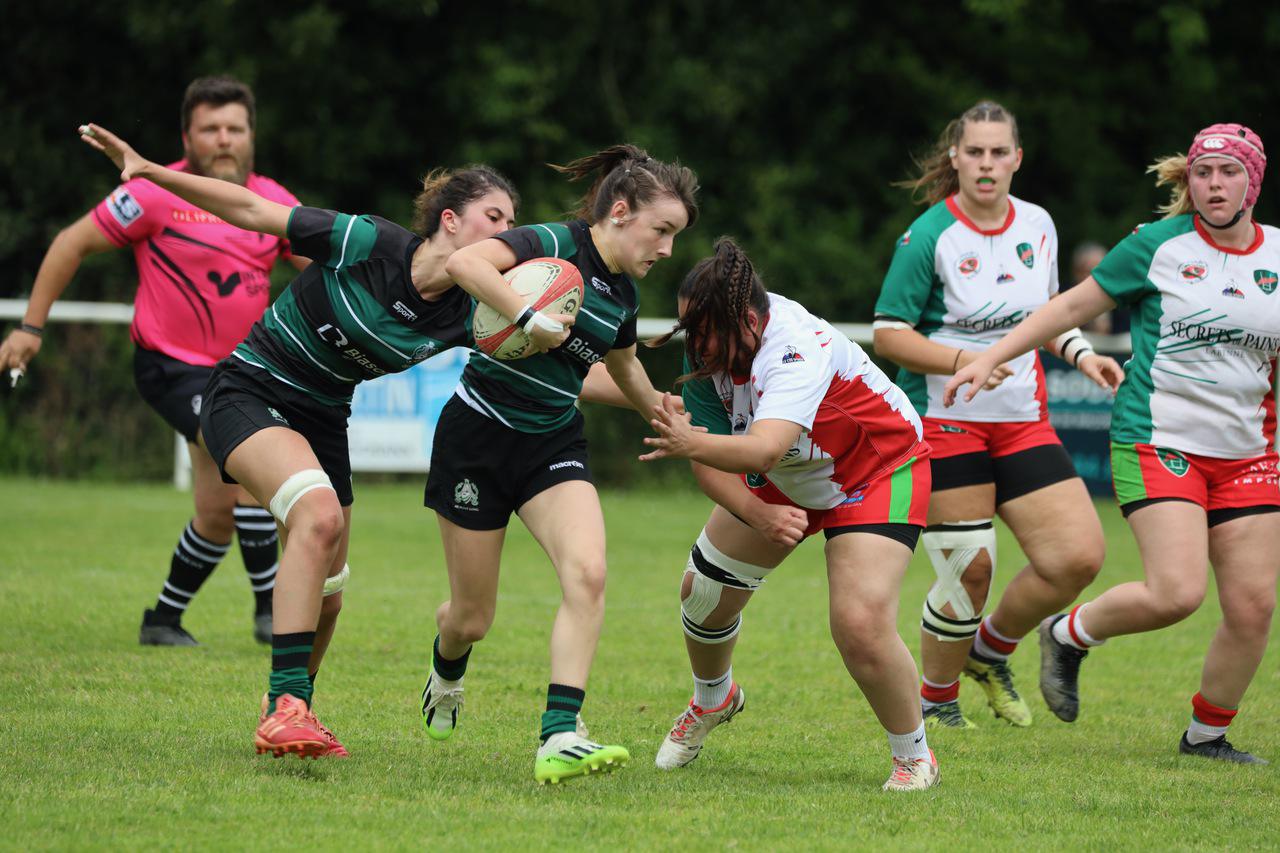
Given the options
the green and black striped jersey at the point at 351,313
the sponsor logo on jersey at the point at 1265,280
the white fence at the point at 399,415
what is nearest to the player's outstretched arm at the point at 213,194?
the green and black striped jersey at the point at 351,313

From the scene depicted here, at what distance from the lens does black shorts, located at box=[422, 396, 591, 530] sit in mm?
4934

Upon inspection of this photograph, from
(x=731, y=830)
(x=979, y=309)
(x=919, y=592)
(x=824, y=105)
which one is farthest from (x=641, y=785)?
(x=824, y=105)

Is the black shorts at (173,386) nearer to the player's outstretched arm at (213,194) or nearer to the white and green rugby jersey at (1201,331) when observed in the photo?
the player's outstretched arm at (213,194)

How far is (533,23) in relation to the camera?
18.3 meters

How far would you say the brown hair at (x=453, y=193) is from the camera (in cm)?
507

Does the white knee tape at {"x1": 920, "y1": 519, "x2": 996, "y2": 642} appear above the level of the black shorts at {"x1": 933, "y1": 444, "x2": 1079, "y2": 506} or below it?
below

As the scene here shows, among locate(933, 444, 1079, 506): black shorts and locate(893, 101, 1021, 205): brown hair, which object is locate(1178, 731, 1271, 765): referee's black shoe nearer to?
locate(933, 444, 1079, 506): black shorts

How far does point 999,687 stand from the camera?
6.16m

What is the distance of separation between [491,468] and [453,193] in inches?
36.0

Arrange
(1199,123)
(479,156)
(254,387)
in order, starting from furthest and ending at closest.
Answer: (1199,123) < (479,156) < (254,387)

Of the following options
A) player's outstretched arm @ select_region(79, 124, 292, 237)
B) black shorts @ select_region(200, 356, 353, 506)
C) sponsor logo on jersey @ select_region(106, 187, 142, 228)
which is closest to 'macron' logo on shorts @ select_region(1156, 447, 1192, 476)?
black shorts @ select_region(200, 356, 353, 506)

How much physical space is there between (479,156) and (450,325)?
13.3 m

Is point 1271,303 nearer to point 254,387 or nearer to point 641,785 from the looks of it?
point 641,785

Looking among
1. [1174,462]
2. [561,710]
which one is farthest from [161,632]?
[1174,462]
